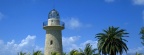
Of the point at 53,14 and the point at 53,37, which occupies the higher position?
the point at 53,14

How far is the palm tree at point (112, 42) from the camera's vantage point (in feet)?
160

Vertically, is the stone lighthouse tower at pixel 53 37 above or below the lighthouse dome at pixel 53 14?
below

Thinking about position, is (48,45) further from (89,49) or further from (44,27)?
(89,49)

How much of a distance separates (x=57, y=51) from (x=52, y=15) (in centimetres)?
723

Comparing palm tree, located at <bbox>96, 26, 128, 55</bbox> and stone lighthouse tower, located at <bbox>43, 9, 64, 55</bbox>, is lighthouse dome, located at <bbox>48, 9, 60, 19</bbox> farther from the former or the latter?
palm tree, located at <bbox>96, 26, 128, 55</bbox>

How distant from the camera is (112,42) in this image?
48.9 m

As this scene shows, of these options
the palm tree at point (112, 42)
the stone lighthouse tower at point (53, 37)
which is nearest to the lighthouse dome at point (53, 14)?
the stone lighthouse tower at point (53, 37)

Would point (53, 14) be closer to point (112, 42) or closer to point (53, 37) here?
point (53, 37)

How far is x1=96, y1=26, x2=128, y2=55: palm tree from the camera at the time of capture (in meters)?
48.8

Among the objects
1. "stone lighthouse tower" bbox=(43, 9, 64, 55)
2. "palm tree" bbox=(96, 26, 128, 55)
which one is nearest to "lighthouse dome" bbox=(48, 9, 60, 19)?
"stone lighthouse tower" bbox=(43, 9, 64, 55)

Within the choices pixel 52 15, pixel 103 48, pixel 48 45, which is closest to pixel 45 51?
pixel 48 45

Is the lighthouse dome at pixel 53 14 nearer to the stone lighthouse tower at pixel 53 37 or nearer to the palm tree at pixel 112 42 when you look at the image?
Answer: the stone lighthouse tower at pixel 53 37

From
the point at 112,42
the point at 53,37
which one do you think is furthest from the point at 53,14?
the point at 112,42

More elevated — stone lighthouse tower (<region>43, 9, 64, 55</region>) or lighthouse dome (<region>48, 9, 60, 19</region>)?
lighthouse dome (<region>48, 9, 60, 19</region>)
